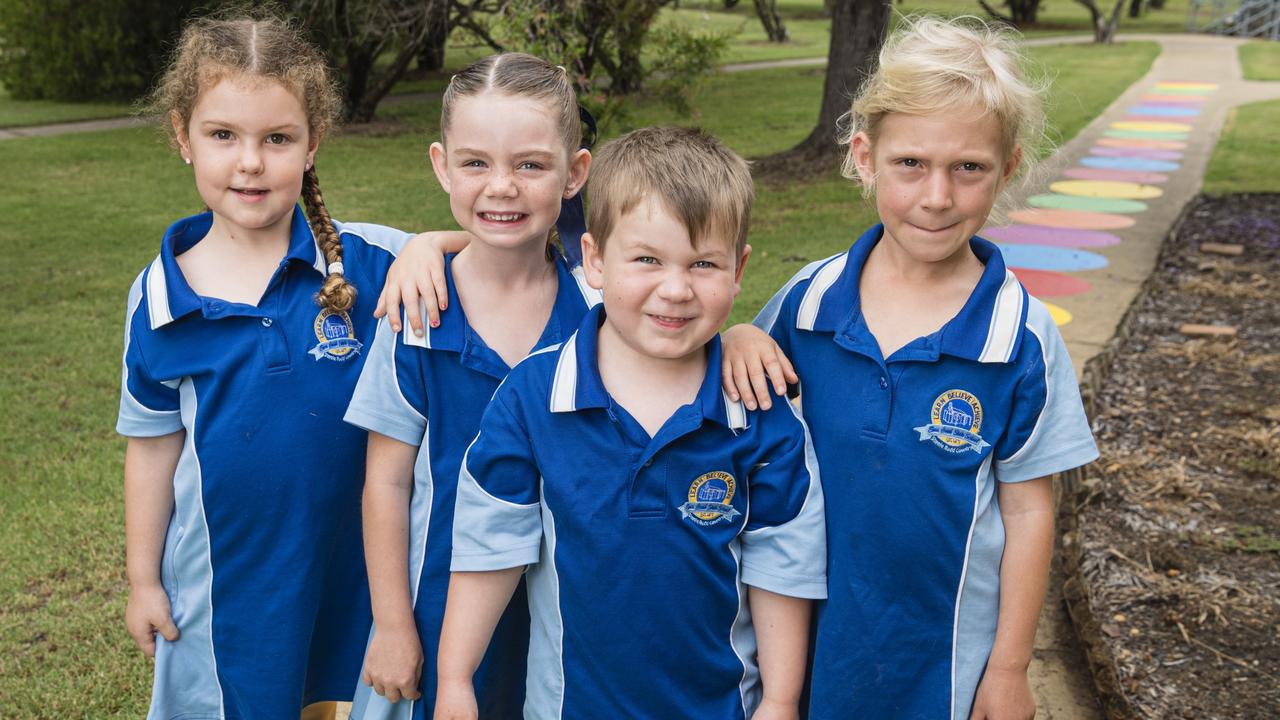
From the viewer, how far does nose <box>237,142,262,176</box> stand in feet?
6.61

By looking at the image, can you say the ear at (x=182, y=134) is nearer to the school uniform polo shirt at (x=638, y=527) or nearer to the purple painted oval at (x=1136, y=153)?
the school uniform polo shirt at (x=638, y=527)

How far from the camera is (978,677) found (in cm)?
192

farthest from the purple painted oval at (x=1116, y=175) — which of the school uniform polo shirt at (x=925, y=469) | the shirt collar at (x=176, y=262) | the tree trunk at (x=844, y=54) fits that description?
the shirt collar at (x=176, y=262)

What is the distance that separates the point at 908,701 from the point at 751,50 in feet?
80.2

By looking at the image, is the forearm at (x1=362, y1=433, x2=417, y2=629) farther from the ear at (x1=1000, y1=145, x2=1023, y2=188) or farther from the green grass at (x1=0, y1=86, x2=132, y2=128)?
the green grass at (x1=0, y1=86, x2=132, y2=128)

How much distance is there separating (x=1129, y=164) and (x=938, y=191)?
952 centimetres

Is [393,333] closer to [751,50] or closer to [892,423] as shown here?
[892,423]

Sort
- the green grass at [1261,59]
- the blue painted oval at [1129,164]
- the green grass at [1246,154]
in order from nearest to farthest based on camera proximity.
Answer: the green grass at [1246,154] → the blue painted oval at [1129,164] → the green grass at [1261,59]

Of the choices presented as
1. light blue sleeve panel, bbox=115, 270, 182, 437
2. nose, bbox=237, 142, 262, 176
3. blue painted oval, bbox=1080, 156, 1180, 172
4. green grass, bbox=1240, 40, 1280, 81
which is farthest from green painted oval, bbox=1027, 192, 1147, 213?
green grass, bbox=1240, 40, 1280, 81

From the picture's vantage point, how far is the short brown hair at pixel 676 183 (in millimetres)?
1765

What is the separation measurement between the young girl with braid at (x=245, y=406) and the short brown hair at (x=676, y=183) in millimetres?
516

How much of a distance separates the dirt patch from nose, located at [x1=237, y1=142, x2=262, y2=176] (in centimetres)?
218

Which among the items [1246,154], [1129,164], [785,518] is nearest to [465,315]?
[785,518]

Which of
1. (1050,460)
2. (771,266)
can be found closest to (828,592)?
(1050,460)
